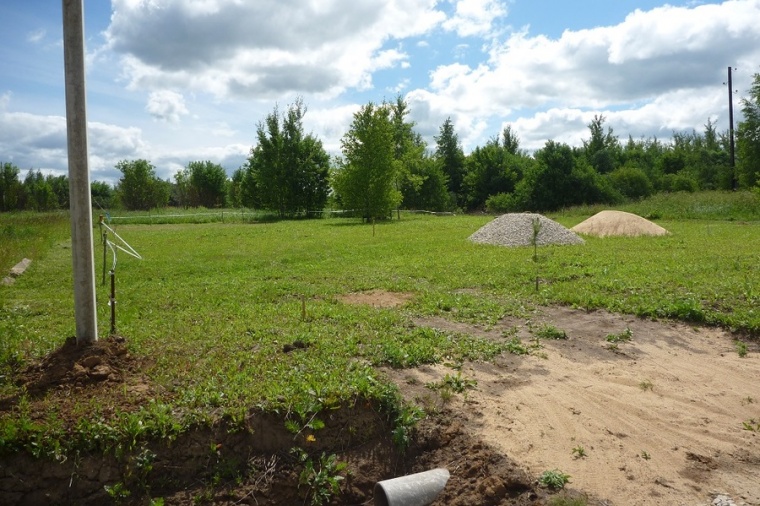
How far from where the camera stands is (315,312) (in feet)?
25.9

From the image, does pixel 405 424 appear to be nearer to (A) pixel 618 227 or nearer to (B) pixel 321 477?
(B) pixel 321 477

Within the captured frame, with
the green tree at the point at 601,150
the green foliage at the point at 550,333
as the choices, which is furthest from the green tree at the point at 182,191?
the green foliage at the point at 550,333

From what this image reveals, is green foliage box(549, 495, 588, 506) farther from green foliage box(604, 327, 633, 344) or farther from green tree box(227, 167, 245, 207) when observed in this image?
green tree box(227, 167, 245, 207)

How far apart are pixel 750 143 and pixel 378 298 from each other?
36.7m

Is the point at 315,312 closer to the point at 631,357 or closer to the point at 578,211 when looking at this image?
the point at 631,357

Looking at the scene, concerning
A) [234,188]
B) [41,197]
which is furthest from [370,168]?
[41,197]

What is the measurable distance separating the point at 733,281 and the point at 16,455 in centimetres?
1039

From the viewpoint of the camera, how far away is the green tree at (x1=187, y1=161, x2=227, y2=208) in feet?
218

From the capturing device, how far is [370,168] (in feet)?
113

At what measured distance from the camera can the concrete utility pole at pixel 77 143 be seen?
471 cm

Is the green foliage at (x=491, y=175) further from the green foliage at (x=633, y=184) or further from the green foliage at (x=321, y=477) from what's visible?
the green foliage at (x=321, y=477)

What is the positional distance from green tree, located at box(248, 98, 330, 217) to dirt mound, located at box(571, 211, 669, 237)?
26.5 m

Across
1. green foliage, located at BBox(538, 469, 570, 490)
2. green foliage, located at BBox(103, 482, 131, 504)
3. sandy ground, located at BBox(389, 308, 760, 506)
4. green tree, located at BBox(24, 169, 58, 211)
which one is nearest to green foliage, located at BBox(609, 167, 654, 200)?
sandy ground, located at BBox(389, 308, 760, 506)

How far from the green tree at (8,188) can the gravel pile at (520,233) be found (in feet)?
185
